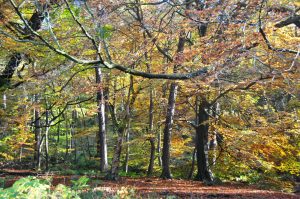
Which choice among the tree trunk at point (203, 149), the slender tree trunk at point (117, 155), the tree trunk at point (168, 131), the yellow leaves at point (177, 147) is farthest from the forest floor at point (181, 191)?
the yellow leaves at point (177, 147)

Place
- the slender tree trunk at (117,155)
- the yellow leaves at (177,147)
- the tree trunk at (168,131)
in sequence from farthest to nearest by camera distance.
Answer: the yellow leaves at (177,147)
the tree trunk at (168,131)
the slender tree trunk at (117,155)

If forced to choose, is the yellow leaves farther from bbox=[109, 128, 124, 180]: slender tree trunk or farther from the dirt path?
the dirt path

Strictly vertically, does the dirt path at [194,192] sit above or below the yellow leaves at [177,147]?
below

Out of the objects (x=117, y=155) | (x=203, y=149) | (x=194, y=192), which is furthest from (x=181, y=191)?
(x=203, y=149)

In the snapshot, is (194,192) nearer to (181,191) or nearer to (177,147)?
(181,191)

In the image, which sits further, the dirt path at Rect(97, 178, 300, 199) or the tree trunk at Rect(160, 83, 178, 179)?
the tree trunk at Rect(160, 83, 178, 179)

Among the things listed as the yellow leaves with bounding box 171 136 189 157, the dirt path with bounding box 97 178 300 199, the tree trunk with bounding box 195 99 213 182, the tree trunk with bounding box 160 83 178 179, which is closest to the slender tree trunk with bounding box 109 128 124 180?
the dirt path with bounding box 97 178 300 199

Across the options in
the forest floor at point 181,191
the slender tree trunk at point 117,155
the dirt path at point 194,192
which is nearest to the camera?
the forest floor at point 181,191

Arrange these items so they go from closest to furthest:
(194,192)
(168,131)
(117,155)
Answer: (194,192) < (117,155) < (168,131)

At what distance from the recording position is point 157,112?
15.9m

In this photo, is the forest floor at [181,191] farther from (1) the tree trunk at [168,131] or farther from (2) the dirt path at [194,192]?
(1) the tree trunk at [168,131]

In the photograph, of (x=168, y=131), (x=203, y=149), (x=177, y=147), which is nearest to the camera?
(x=203, y=149)

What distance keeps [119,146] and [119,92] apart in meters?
2.44

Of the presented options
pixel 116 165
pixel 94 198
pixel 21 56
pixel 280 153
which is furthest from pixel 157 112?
pixel 94 198
